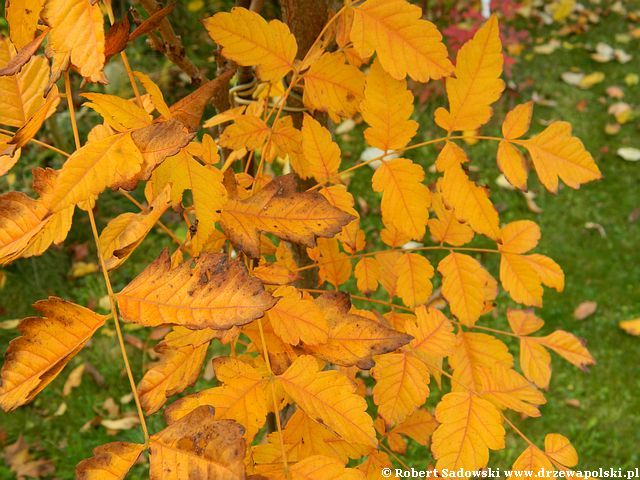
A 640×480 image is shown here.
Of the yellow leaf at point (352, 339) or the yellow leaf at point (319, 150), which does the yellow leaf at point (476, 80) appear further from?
the yellow leaf at point (352, 339)

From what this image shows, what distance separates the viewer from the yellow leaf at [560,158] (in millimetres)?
753

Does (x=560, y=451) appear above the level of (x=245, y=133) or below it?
below

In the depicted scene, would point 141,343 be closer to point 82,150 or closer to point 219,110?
point 219,110

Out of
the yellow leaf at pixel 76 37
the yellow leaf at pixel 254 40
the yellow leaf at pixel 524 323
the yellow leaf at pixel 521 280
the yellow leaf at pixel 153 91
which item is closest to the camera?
the yellow leaf at pixel 76 37

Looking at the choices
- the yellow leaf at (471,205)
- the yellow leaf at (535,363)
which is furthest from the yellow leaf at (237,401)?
the yellow leaf at (535,363)

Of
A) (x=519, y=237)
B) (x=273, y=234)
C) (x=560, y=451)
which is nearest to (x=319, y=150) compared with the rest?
(x=273, y=234)

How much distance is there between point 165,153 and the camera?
53 centimetres

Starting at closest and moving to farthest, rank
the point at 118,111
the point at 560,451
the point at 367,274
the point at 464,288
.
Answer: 1. the point at 118,111
2. the point at 560,451
3. the point at 464,288
4. the point at 367,274

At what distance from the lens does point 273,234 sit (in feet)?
2.15

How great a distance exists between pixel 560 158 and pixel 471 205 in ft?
0.46

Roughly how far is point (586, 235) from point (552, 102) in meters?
1.03

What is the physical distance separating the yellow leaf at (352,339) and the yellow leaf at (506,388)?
251 millimetres

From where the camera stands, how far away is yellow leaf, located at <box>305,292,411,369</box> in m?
0.67

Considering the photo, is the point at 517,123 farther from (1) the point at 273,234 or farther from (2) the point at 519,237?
(1) the point at 273,234
